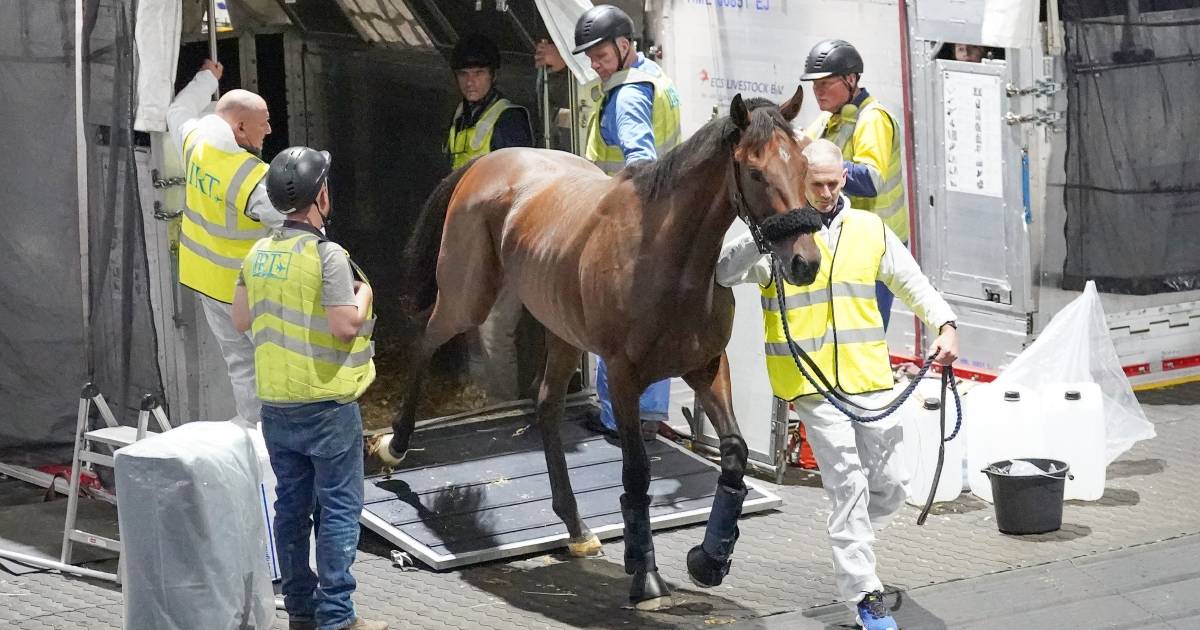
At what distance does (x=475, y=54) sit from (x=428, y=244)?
43.5 inches

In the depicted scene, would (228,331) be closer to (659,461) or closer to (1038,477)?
(659,461)

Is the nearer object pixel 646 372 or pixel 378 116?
pixel 646 372

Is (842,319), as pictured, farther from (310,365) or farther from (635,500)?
(310,365)

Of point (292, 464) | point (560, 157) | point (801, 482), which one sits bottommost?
point (801, 482)

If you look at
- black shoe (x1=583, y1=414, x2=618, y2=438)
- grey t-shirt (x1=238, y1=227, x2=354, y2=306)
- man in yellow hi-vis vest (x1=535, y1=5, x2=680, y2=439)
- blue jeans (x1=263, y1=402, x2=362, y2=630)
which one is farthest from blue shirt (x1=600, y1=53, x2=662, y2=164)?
blue jeans (x1=263, y1=402, x2=362, y2=630)

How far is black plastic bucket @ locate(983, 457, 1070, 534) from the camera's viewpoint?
651 centimetres

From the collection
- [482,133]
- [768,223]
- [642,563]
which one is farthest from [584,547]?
[482,133]

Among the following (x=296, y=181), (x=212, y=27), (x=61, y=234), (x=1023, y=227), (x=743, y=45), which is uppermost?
(x=212, y=27)

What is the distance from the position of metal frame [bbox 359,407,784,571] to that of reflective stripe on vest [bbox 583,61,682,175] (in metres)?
1.59

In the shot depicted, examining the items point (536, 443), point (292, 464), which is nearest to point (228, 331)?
point (292, 464)

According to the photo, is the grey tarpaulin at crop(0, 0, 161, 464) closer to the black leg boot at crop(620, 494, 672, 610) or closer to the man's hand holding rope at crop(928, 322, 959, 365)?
the black leg boot at crop(620, 494, 672, 610)

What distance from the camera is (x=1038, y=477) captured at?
6.50 m

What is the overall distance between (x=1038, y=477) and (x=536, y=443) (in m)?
2.41

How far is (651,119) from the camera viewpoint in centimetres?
728
